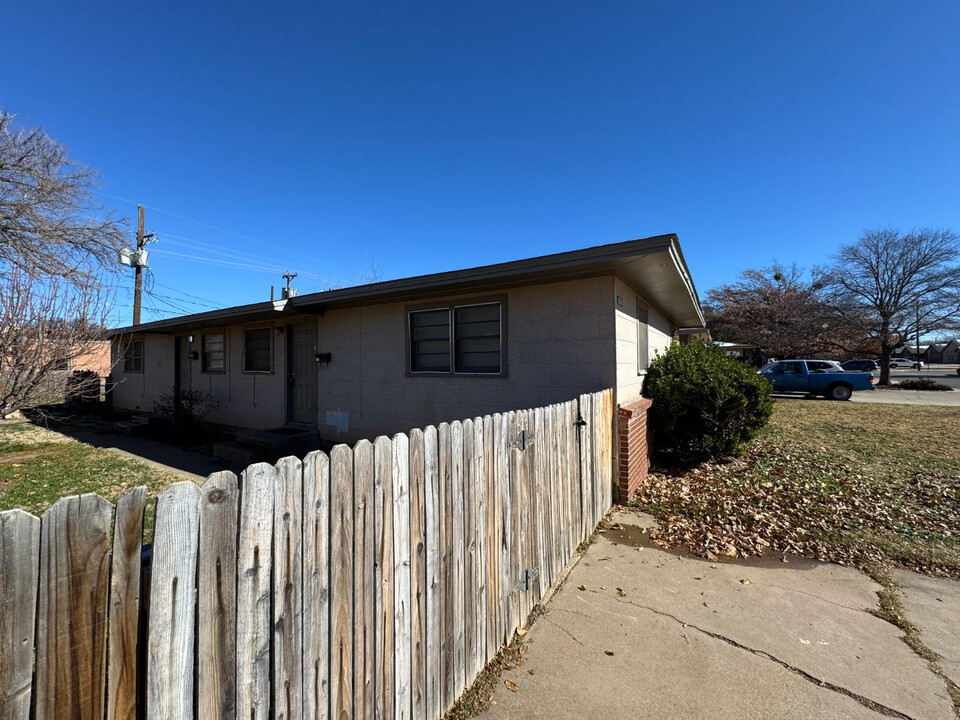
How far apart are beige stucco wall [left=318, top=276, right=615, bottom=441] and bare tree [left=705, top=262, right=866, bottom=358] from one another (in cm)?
2529

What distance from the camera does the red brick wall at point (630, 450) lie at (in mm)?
4887

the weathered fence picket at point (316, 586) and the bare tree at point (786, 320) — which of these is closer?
the weathered fence picket at point (316, 586)

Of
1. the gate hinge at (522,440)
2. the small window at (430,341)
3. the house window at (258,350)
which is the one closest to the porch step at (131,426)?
the house window at (258,350)

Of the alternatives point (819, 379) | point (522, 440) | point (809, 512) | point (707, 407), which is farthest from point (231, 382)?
point (819, 379)

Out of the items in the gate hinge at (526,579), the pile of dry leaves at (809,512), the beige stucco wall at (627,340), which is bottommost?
the pile of dry leaves at (809,512)

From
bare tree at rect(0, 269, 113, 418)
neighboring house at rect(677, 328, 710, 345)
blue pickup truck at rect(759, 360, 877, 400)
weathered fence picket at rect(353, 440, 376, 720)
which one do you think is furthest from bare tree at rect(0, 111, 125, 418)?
blue pickup truck at rect(759, 360, 877, 400)

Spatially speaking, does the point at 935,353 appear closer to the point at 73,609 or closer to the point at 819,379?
the point at 819,379

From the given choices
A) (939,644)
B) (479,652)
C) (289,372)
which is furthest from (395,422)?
(939,644)

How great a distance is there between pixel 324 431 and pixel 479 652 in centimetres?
649

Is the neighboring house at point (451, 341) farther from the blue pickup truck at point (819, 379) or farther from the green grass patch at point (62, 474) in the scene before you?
the blue pickup truck at point (819, 379)

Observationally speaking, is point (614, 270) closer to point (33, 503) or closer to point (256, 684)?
point (256, 684)

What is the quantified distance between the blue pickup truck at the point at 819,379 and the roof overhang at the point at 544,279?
11.6 metres

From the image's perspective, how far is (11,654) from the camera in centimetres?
87

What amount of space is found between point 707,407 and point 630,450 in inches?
66.5
